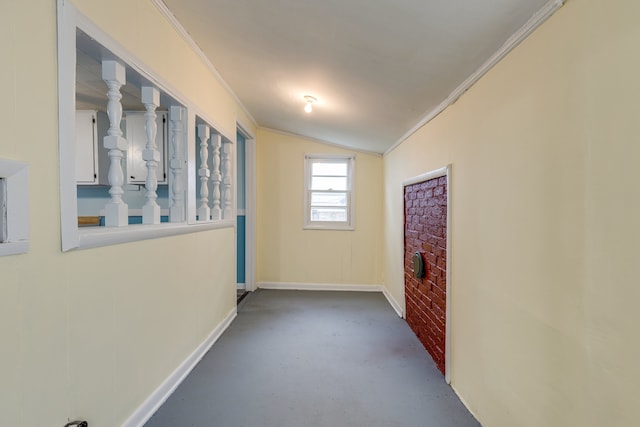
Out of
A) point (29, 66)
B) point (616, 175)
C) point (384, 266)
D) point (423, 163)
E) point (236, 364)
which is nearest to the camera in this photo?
point (616, 175)

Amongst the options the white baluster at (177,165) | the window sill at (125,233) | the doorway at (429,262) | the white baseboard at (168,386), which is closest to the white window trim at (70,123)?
the window sill at (125,233)

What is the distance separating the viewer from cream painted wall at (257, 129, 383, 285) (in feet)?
15.5

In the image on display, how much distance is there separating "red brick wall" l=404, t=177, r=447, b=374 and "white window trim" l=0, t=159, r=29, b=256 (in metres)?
2.31

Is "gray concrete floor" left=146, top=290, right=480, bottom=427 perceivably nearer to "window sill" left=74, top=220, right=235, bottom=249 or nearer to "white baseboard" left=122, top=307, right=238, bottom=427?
"white baseboard" left=122, top=307, right=238, bottom=427

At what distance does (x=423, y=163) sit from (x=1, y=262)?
109 inches

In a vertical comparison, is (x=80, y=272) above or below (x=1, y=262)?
below

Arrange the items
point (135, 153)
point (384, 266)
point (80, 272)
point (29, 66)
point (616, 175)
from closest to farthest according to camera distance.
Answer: point (616, 175) → point (29, 66) → point (80, 272) → point (135, 153) → point (384, 266)

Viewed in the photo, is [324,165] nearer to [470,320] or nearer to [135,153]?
[135,153]

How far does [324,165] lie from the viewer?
15.8 ft

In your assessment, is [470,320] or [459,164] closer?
[470,320]

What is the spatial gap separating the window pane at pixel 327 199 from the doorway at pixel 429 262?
1.52m

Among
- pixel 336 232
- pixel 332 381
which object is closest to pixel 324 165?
pixel 336 232

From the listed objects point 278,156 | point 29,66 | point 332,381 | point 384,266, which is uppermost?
point 278,156

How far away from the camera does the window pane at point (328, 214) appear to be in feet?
15.8
